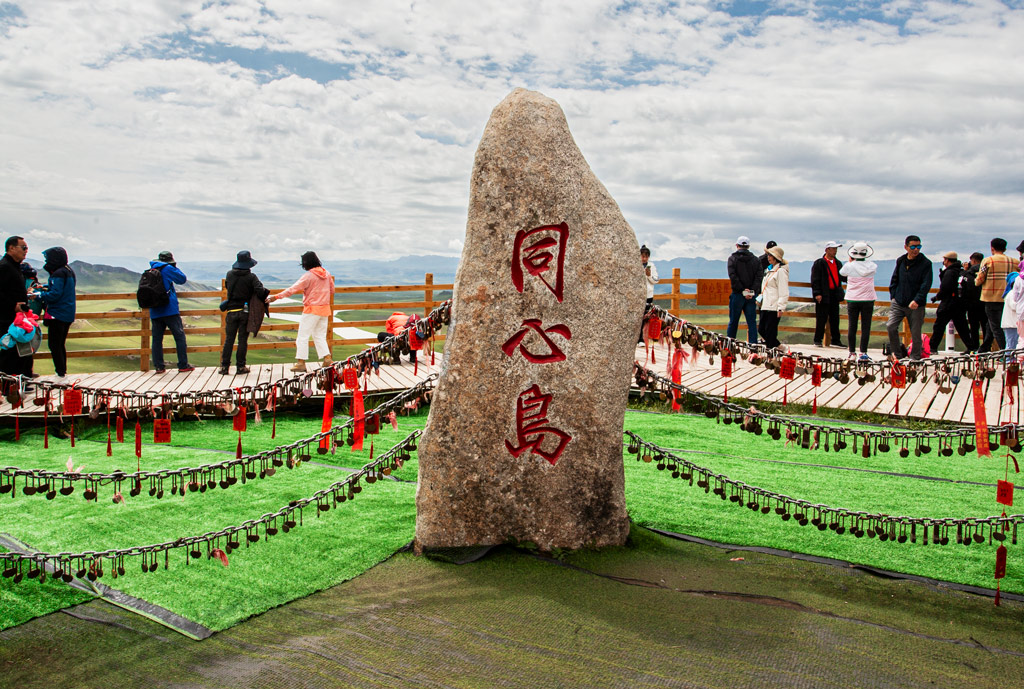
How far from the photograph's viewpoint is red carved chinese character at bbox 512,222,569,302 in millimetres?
3355

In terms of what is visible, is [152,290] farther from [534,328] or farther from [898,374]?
[898,374]

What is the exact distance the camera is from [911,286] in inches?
358

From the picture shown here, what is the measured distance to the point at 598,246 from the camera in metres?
3.37

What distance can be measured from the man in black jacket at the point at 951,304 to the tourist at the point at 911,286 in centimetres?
99

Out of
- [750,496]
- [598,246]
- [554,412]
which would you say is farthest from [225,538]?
[750,496]

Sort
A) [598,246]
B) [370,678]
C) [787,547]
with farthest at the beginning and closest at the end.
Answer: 1. [787,547]
2. [598,246]
3. [370,678]

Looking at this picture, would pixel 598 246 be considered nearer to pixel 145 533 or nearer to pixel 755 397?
pixel 145 533

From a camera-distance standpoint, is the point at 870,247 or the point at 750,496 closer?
the point at 750,496

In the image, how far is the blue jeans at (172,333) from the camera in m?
8.77

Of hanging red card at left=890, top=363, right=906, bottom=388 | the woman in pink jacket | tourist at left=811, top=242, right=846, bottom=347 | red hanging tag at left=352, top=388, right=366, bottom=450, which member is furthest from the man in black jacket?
red hanging tag at left=352, top=388, right=366, bottom=450

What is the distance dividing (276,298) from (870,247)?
7828 millimetres

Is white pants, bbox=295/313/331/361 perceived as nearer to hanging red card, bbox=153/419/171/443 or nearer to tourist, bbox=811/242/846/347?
hanging red card, bbox=153/419/171/443

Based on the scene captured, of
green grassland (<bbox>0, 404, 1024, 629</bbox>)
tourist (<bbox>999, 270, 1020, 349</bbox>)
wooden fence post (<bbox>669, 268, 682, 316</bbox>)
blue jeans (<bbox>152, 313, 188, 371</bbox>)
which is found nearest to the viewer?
green grassland (<bbox>0, 404, 1024, 629</bbox>)

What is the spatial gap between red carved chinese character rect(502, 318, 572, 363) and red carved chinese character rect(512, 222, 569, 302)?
0.14 m
